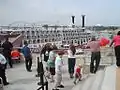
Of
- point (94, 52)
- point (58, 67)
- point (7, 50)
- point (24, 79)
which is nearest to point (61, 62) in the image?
point (58, 67)

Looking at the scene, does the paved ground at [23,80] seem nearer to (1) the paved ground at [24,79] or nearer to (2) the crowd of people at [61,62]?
(1) the paved ground at [24,79]

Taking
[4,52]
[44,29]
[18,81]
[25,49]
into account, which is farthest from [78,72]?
[44,29]

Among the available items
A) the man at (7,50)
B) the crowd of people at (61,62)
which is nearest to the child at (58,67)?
the crowd of people at (61,62)

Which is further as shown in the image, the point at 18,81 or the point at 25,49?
the point at 25,49

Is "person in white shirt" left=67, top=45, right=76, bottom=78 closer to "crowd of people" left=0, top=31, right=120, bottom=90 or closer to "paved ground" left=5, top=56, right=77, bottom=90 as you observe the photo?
"crowd of people" left=0, top=31, right=120, bottom=90

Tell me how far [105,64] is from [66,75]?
162 centimetres

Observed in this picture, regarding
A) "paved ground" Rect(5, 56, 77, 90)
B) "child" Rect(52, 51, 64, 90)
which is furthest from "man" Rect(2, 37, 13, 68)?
"child" Rect(52, 51, 64, 90)

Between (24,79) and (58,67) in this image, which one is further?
(24,79)

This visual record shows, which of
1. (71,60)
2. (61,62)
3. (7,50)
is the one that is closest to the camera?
(61,62)

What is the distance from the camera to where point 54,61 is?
1055cm

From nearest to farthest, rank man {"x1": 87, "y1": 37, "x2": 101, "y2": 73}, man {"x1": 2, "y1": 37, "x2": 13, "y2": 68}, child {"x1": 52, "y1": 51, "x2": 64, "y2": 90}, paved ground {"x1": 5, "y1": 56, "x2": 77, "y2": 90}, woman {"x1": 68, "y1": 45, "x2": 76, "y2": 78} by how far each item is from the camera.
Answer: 1. child {"x1": 52, "y1": 51, "x2": 64, "y2": 90}
2. paved ground {"x1": 5, "y1": 56, "x2": 77, "y2": 90}
3. man {"x1": 87, "y1": 37, "x2": 101, "y2": 73}
4. woman {"x1": 68, "y1": 45, "x2": 76, "y2": 78}
5. man {"x1": 2, "y1": 37, "x2": 13, "y2": 68}

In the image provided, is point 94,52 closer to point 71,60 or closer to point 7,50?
point 71,60

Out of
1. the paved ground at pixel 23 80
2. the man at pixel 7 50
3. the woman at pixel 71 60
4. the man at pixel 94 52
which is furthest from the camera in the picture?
the man at pixel 7 50

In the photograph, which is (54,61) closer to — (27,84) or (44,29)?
(27,84)
